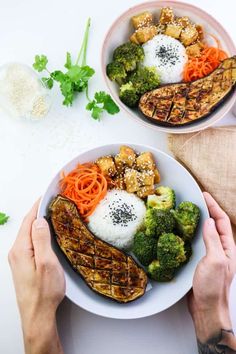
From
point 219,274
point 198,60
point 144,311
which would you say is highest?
point 198,60

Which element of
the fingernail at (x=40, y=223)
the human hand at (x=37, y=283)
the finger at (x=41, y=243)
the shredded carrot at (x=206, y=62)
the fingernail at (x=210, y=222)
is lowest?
the human hand at (x=37, y=283)

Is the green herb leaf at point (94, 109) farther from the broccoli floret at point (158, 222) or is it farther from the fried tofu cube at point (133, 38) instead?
the broccoli floret at point (158, 222)

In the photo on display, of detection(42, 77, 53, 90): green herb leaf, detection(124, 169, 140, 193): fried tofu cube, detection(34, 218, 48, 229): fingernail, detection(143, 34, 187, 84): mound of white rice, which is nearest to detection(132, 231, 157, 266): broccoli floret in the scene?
detection(124, 169, 140, 193): fried tofu cube

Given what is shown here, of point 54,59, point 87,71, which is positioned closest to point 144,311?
point 87,71

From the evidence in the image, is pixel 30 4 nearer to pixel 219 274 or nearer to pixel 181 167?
pixel 181 167

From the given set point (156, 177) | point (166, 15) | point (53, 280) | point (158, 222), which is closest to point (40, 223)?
point (53, 280)

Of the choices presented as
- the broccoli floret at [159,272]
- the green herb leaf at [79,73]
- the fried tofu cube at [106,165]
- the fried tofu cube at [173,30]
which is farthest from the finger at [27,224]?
the fried tofu cube at [173,30]
